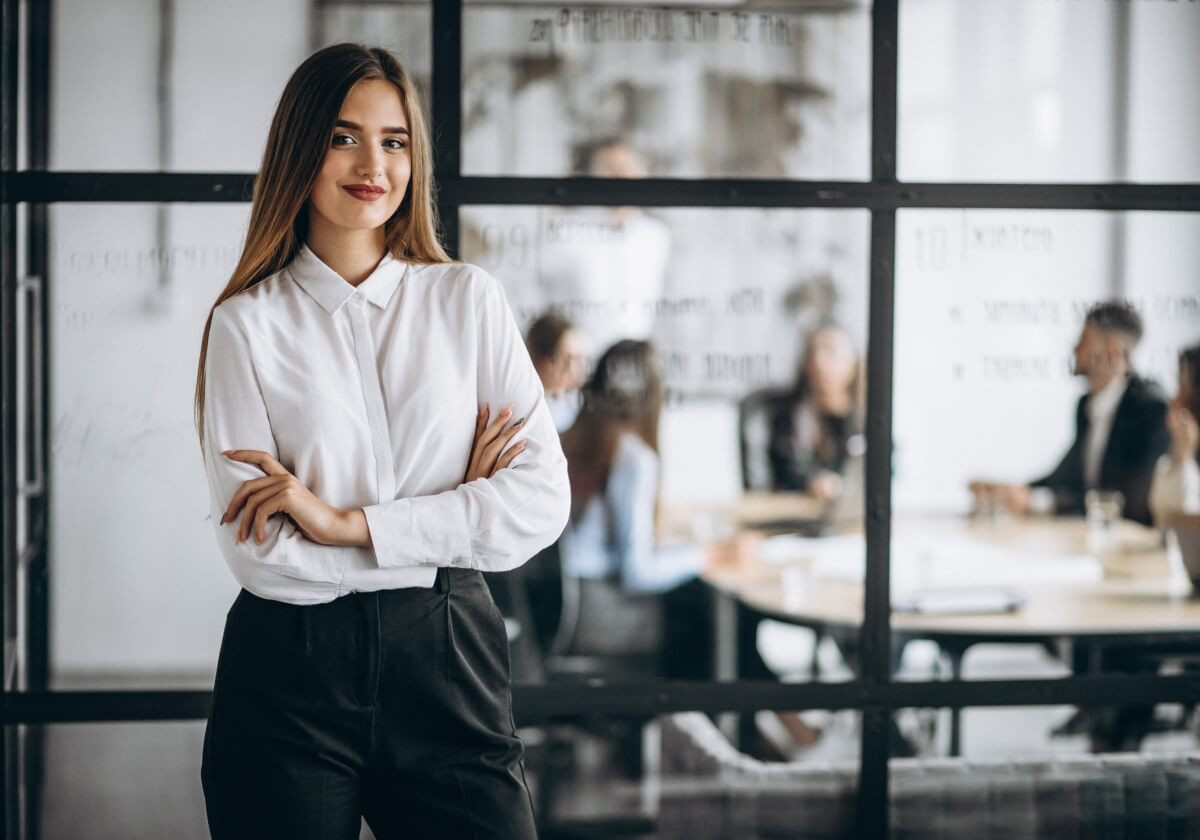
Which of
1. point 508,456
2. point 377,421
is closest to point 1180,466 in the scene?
point 508,456

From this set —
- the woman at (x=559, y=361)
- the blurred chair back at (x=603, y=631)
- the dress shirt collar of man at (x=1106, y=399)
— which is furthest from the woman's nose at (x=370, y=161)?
the dress shirt collar of man at (x=1106, y=399)

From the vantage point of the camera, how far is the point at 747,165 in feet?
8.82

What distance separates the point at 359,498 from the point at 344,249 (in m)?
0.38

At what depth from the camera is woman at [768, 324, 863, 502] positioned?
2.83 meters

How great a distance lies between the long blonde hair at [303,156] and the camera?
1697 millimetres

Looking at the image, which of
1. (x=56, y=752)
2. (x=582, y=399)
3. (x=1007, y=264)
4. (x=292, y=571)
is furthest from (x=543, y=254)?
(x=56, y=752)

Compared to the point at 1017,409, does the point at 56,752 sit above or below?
below

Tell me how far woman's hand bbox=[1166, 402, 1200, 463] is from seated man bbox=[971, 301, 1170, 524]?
0.02 meters

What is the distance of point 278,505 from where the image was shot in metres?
Answer: 1.59

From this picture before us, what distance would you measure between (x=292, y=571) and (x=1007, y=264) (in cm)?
184

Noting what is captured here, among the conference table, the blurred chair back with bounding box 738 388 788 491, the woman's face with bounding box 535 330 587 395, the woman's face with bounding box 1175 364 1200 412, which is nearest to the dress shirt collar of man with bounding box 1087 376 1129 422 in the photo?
the woman's face with bounding box 1175 364 1200 412

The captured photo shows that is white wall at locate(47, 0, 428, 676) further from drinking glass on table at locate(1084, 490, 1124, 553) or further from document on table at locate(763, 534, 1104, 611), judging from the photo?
drinking glass on table at locate(1084, 490, 1124, 553)

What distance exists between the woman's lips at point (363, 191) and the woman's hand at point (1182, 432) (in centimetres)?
202

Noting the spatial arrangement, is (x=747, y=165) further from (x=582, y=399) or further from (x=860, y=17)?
(x=582, y=399)
